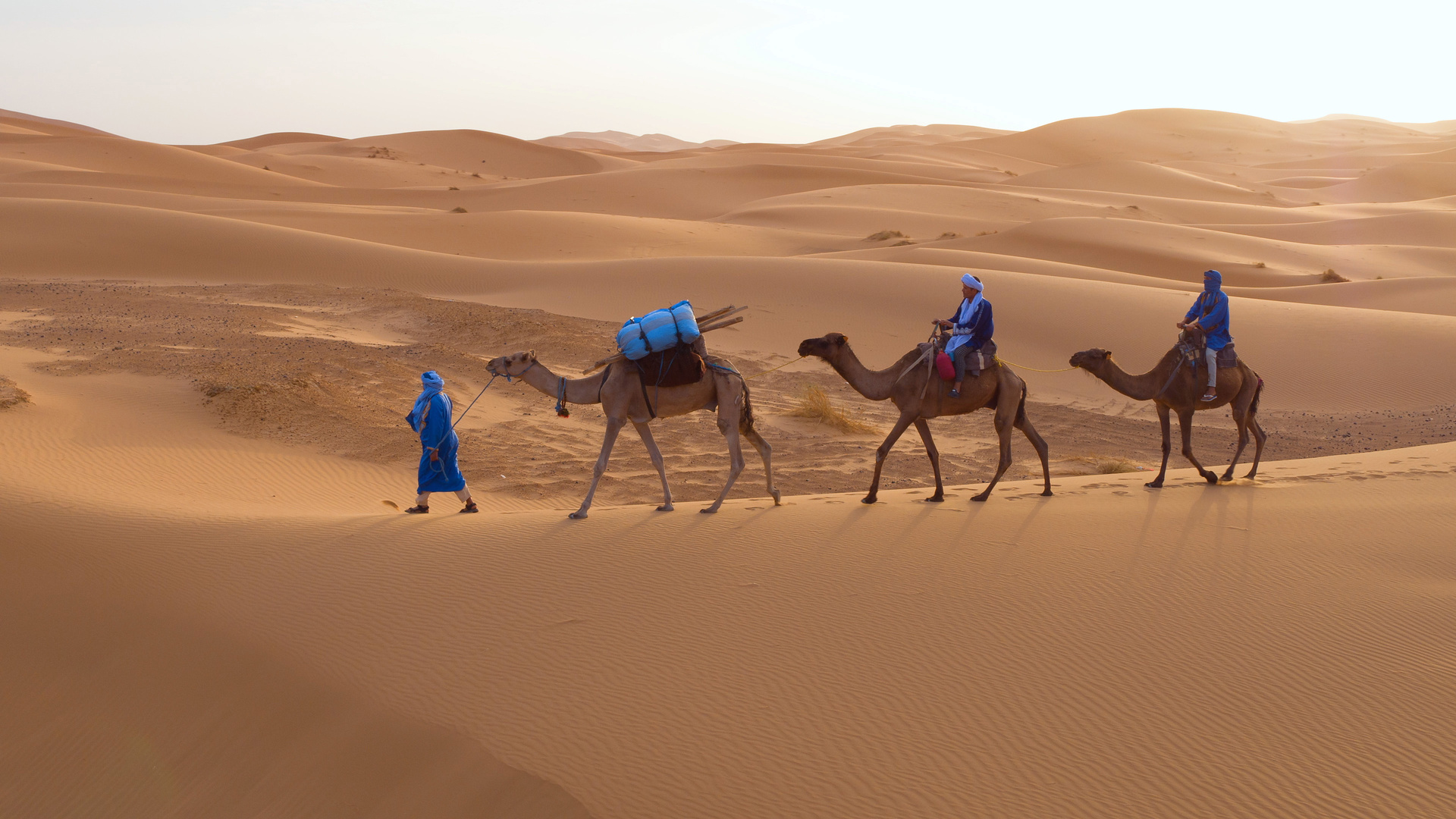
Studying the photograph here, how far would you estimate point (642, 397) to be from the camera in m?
8.88

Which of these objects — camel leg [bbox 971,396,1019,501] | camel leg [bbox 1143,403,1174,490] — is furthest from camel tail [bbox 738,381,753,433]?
camel leg [bbox 1143,403,1174,490]

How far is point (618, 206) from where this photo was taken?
196 ft

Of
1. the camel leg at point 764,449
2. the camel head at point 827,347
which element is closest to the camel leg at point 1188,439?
the camel head at point 827,347

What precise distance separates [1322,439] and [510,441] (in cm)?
1269

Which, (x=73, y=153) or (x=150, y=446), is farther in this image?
(x=73, y=153)

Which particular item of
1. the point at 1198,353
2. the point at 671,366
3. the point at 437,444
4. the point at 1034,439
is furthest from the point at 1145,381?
the point at 437,444

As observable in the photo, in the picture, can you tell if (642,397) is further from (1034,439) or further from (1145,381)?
(1145,381)

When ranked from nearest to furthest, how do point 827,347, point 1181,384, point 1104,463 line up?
point 827,347
point 1181,384
point 1104,463

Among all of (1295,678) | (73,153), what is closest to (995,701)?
(1295,678)

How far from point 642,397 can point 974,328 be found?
3.22 meters

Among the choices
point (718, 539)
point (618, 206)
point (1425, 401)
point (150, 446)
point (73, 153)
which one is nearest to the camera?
point (718, 539)

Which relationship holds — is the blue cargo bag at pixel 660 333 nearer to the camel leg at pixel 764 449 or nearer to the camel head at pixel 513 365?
the camel head at pixel 513 365

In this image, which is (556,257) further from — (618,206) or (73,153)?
(73,153)

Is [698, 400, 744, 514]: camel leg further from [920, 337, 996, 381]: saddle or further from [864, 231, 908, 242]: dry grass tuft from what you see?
[864, 231, 908, 242]: dry grass tuft
